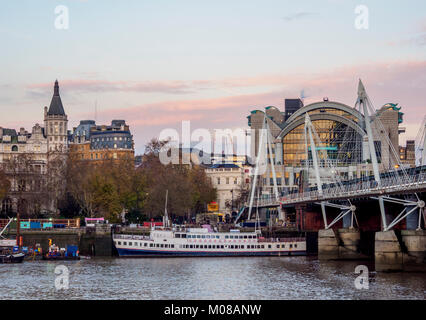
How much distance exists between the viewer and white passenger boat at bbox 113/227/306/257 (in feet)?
322

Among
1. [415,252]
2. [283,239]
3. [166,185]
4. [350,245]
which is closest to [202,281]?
[415,252]

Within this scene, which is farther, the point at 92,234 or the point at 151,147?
the point at 151,147

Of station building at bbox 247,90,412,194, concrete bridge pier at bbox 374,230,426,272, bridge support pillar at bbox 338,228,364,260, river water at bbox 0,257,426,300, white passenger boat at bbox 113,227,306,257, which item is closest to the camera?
river water at bbox 0,257,426,300

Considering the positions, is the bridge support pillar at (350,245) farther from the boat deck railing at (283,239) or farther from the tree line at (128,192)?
the tree line at (128,192)

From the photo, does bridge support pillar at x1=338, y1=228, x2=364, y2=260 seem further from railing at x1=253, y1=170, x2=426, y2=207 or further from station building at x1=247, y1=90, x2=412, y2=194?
station building at x1=247, y1=90, x2=412, y2=194

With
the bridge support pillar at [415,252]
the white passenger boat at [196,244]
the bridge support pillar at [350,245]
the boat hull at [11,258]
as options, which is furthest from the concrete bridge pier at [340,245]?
the boat hull at [11,258]

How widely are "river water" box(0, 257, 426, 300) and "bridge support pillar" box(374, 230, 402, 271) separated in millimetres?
1355

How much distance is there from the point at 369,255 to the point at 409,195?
19576 millimetres

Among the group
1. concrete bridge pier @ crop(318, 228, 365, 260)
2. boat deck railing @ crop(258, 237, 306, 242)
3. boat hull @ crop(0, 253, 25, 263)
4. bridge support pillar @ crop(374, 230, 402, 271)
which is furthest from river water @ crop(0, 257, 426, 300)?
boat deck railing @ crop(258, 237, 306, 242)

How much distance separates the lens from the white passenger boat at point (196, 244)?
322 feet

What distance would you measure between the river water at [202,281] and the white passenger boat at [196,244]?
6548 millimetres

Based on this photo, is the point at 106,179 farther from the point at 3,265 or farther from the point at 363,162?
the point at 363,162

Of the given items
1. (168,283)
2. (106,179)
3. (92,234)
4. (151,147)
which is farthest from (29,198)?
(168,283)

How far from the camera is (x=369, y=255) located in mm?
95312
